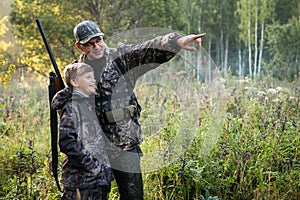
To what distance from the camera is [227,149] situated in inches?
144

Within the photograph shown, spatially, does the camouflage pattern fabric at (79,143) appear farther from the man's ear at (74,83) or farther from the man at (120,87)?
the man at (120,87)

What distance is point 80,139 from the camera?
2316 millimetres

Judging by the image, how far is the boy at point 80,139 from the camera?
225cm

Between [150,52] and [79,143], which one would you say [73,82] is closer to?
[79,143]

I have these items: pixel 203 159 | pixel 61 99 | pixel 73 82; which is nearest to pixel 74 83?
pixel 73 82

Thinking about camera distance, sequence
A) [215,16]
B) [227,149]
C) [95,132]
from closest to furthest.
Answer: [95,132]
[227,149]
[215,16]

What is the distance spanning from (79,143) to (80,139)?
0.14ft

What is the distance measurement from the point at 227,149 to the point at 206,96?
4.81 ft

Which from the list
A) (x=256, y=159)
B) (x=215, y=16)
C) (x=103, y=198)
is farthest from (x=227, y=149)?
(x=215, y=16)

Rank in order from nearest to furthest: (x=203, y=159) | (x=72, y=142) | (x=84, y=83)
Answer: (x=72, y=142), (x=84, y=83), (x=203, y=159)

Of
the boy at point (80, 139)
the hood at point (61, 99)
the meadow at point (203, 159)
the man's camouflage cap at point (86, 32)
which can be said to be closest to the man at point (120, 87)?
the man's camouflage cap at point (86, 32)

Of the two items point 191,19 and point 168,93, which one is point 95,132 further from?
point 191,19

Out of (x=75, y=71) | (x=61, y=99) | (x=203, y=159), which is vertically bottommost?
(x=203, y=159)

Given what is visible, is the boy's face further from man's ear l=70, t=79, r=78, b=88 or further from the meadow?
the meadow
